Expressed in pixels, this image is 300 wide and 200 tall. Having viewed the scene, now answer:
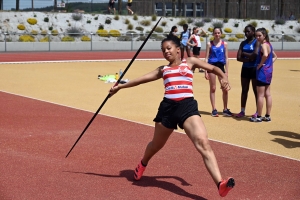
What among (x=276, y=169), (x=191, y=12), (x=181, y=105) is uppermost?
(x=191, y=12)

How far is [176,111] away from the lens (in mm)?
6355

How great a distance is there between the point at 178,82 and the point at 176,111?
12.6 inches

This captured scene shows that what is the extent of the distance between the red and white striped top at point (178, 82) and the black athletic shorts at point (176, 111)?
0.19ft

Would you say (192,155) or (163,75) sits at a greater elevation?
(163,75)

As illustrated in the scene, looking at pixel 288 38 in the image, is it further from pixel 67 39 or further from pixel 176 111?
pixel 176 111

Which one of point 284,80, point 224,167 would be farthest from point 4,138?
point 284,80

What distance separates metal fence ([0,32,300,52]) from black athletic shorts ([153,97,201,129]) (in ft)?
93.1

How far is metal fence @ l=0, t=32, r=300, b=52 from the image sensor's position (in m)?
34.8

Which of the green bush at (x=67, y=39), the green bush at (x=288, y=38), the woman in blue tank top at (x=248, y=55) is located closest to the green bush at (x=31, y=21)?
the green bush at (x=67, y=39)

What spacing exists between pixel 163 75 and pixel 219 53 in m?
5.30

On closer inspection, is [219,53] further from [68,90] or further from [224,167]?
[68,90]

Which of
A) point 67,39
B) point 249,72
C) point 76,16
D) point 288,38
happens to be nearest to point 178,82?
point 249,72

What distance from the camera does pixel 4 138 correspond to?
30.5ft

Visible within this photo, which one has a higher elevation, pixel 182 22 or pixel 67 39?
pixel 182 22
